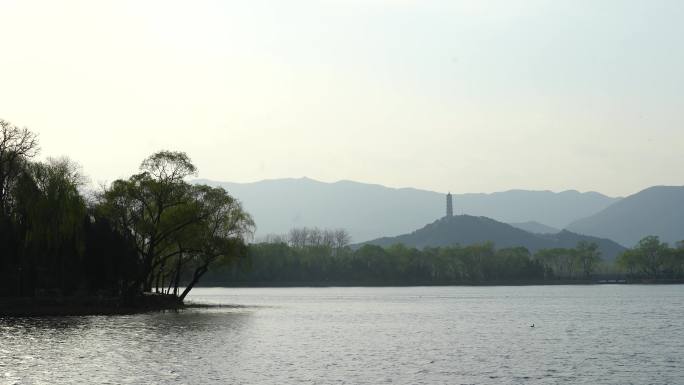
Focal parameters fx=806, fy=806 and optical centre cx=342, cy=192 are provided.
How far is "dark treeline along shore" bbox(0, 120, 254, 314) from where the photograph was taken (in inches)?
3243

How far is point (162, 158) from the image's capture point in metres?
95.0

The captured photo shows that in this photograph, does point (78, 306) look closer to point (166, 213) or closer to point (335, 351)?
point (166, 213)

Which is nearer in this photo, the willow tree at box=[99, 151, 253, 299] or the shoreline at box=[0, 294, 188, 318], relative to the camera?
the shoreline at box=[0, 294, 188, 318]

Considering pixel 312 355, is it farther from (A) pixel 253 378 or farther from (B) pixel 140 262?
(B) pixel 140 262

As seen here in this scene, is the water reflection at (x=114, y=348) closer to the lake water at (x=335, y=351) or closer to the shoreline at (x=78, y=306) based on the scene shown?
the lake water at (x=335, y=351)

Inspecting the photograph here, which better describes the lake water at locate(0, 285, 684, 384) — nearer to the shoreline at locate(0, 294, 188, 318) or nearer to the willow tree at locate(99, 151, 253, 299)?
the shoreline at locate(0, 294, 188, 318)

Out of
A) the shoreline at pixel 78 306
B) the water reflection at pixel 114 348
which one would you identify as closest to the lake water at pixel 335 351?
the water reflection at pixel 114 348

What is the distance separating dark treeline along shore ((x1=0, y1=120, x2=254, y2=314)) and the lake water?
8590 mm

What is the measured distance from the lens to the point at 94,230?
9144 cm

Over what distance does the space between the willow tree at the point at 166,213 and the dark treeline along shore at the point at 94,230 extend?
12cm

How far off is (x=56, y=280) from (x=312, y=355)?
5127 centimetres

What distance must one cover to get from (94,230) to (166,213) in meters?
8.90

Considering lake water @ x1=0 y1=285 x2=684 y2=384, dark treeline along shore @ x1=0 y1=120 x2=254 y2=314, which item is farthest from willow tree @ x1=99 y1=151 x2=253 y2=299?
lake water @ x1=0 y1=285 x2=684 y2=384

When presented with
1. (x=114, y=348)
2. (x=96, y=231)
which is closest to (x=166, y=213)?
(x=96, y=231)
